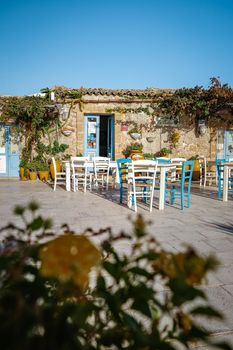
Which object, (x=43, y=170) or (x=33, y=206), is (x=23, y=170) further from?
(x=33, y=206)

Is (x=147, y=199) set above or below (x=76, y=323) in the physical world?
below

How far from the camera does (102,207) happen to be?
5312mm

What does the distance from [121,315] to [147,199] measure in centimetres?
573

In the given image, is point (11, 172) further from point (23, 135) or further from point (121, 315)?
point (121, 315)

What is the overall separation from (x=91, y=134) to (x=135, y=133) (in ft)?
5.39

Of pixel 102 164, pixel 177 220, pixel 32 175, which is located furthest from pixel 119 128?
pixel 177 220

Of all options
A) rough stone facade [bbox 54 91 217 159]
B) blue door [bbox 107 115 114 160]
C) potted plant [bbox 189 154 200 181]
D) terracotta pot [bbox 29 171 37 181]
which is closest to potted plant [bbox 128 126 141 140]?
rough stone facade [bbox 54 91 217 159]

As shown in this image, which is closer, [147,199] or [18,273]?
[18,273]

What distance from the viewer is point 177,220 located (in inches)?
173

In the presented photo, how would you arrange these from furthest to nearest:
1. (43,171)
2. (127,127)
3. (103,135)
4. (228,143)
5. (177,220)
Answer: (103,135), (228,143), (127,127), (43,171), (177,220)

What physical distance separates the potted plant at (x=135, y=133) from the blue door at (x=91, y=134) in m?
1.23

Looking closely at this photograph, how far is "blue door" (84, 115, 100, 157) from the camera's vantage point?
34.6 ft

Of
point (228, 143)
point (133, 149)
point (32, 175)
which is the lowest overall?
point (32, 175)

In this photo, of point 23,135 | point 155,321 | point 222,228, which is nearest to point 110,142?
point 23,135
